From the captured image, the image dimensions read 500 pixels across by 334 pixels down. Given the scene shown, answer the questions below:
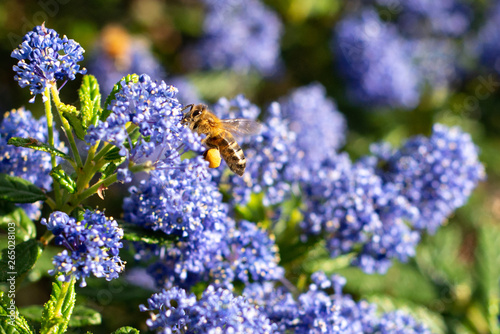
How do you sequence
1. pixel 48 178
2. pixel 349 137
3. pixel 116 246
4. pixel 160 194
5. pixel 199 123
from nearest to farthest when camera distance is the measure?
pixel 116 246
pixel 160 194
pixel 48 178
pixel 199 123
pixel 349 137

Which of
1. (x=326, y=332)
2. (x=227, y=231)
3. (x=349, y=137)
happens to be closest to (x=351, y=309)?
(x=326, y=332)

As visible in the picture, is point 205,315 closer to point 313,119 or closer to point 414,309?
point 414,309

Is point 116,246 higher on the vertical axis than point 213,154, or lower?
lower

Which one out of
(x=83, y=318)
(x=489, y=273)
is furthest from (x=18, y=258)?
(x=489, y=273)

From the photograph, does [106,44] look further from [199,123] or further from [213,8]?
[199,123]

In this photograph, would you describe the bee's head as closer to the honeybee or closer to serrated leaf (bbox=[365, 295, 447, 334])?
the honeybee

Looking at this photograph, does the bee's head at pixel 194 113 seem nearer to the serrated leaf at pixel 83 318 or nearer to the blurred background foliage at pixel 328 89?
the serrated leaf at pixel 83 318
